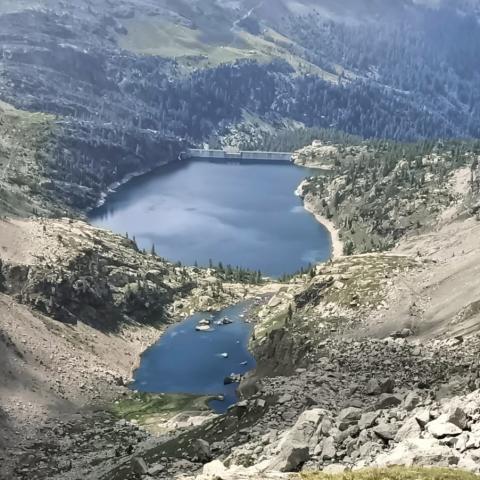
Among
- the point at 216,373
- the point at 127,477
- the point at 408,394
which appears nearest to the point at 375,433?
the point at 408,394

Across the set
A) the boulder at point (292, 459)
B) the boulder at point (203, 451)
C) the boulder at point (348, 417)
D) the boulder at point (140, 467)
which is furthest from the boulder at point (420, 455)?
the boulder at point (140, 467)

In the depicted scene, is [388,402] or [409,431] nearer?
[409,431]

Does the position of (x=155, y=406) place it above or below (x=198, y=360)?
above

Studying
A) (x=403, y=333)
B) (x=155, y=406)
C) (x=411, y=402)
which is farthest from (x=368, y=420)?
(x=155, y=406)

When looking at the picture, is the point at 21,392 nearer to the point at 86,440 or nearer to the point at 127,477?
the point at 86,440

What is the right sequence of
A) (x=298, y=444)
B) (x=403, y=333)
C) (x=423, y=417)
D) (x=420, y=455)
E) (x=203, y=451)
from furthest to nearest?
(x=403, y=333) < (x=203, y=451) < (x=298, y=444) < (x=423, y=417) < (x=420, y=455)

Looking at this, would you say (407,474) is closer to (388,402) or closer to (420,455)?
(420,455)

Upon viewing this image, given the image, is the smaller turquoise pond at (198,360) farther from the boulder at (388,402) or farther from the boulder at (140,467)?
the boulder at (388,402)
